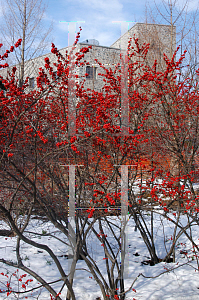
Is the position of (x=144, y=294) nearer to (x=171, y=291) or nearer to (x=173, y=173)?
(x=171, y=291)

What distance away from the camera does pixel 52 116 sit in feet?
10.3

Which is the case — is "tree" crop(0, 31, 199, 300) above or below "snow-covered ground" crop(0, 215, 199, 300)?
above

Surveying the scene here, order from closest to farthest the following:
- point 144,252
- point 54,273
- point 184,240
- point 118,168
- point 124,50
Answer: point 118,168
point 124,50
point 54,273
point 144,252
point 184,240

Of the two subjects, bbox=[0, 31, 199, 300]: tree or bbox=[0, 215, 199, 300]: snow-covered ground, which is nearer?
bbox=[0, 31, 199, 300]: tree

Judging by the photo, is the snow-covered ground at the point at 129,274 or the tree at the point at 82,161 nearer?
the tree at the point at 82,161

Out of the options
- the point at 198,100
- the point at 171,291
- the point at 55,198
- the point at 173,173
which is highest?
the point at 198,100

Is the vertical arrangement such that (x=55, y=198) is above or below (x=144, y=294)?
above

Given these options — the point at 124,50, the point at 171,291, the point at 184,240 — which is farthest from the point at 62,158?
the point at 184,240

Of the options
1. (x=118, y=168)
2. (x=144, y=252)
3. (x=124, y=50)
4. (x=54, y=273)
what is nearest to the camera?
(x=118, y=168)

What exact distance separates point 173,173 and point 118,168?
54.0 inches

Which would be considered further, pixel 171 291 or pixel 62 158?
pixel 171 291

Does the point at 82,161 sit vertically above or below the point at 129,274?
above

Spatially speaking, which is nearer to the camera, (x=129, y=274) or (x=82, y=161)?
(x=82, y=161)

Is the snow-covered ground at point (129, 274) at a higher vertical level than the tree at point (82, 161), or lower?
lower
